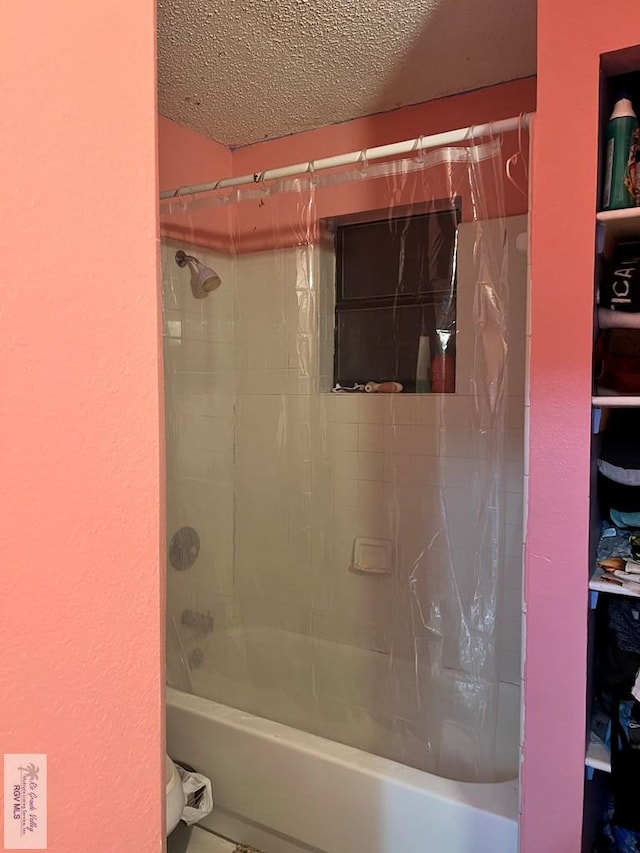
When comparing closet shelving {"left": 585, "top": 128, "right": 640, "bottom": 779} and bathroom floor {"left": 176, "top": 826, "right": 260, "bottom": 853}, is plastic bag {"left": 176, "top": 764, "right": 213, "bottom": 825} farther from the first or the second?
closet shelving {"left": 585, "top": 128, "right": 640, "bottom": 779}

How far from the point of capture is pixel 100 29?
1.80ft

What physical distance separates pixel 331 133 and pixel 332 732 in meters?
2.11

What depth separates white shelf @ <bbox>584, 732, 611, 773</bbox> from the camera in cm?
128

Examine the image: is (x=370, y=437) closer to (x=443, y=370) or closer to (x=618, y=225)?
(x=443, y=370)

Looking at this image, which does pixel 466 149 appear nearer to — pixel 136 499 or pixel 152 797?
pixel 136 499

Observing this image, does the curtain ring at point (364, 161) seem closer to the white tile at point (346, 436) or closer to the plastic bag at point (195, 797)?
the white tile at point (346, 436)

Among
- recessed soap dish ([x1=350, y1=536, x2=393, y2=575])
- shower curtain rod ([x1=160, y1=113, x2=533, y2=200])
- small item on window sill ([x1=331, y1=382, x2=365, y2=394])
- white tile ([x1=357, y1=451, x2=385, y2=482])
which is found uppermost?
shower curtain rod ([x1=160, y1=113, x2=533, y2=200])

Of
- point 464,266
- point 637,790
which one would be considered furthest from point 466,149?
point 637,790

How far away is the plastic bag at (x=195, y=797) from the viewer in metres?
1.70

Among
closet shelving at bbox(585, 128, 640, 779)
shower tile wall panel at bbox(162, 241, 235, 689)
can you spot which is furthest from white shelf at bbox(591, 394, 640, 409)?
shower tile wall panel at bbox(162, 241, 235, 689)

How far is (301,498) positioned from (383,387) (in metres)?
0.49

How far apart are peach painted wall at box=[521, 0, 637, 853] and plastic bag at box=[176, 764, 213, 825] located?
87 cm

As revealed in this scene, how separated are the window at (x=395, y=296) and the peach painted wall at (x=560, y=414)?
62 centimetres

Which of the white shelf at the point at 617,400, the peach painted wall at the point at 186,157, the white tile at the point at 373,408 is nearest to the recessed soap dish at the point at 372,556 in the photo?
the white tile at the point at 373,408
